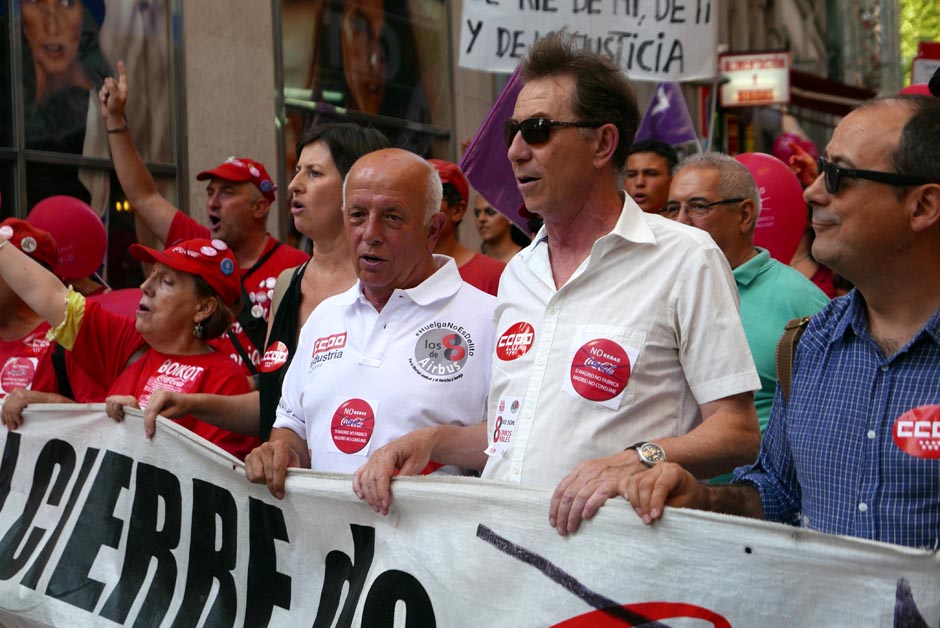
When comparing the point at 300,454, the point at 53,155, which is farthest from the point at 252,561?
the point at 53,155

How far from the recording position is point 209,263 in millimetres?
5047

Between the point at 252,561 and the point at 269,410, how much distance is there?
31.7 inches

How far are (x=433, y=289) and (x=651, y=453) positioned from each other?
1295 mm

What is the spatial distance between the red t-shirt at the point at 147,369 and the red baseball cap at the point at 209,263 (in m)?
0.27

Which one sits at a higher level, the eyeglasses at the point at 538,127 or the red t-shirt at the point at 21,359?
the eyeglasses at the point at 538,127

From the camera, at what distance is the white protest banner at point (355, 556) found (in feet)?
8.42

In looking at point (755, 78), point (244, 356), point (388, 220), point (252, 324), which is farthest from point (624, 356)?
point (755, 78)

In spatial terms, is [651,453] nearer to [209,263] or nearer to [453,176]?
[209,263]

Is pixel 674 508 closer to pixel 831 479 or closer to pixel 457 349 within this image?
pixel 831 479

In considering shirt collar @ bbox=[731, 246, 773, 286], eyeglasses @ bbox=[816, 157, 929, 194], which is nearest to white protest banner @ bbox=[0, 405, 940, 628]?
eyeglasses @ bbox=[816, 157, 929, 194]

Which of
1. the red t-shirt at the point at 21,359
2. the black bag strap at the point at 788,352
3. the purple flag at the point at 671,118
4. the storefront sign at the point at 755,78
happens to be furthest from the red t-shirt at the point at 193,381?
the storefront sign at the point at 755,78

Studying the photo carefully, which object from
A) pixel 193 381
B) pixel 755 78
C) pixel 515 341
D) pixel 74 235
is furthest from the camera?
pixel 755 78

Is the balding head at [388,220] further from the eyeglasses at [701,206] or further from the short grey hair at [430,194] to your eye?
the eyeglasses at [701,206]

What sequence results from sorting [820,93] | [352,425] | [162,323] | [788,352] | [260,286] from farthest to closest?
1. [820,93]
2. [260,286]
3. [162,323]
4. [352,425]
5. [788,352]
